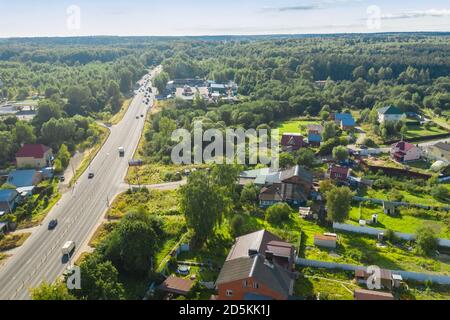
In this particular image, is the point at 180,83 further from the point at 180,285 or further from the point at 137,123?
the point at 180,285

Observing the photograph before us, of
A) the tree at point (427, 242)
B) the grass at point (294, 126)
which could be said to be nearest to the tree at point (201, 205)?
the tree at point (427, 242)

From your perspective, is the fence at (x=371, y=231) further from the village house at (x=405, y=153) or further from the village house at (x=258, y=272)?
the village house at (x=405, y=153)

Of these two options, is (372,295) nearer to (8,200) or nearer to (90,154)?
(8,200)

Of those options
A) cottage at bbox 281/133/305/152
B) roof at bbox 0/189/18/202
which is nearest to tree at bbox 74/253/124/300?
roof at bbox 0/189/18/202

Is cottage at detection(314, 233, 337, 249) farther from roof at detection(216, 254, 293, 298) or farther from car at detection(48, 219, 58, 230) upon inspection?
car at detection(48, 219, 58, 230)

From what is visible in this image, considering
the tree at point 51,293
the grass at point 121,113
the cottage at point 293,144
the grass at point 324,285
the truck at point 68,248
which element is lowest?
the grass at point 324,285

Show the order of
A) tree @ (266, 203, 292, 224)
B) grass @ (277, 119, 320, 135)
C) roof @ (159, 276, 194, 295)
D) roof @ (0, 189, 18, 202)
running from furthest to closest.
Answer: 1. grass @ (277, 119, 320, 135)
2. roof @ (0, 189, 18, 202)
3. tree @ (266, 203, 292, 224)
4. roof @ (159, 276, 194, 295)
